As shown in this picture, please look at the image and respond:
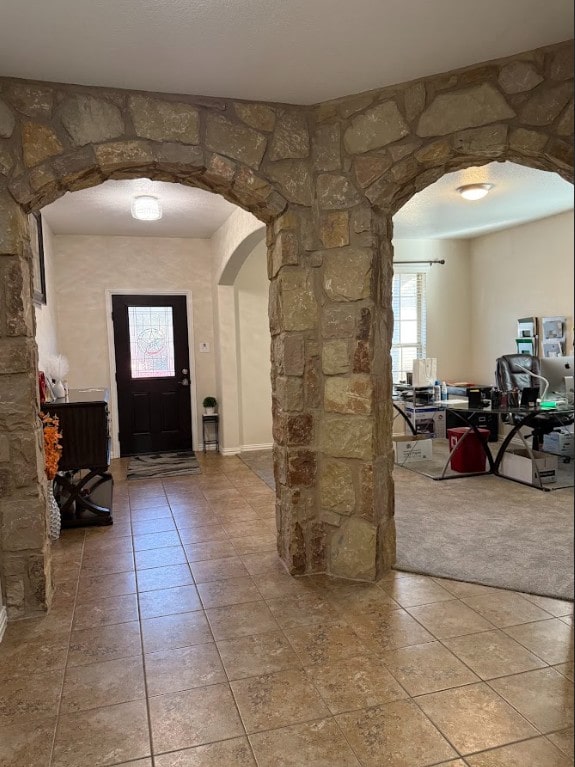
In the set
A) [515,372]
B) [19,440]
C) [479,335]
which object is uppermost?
[479,335]

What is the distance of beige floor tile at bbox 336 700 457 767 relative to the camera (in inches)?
68.3

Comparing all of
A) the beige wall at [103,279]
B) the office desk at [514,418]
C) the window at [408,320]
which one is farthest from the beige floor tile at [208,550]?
the window at [408,320]

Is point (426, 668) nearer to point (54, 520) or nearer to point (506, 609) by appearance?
point (506, 609)

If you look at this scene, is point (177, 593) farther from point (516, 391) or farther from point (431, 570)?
point (516, 391)

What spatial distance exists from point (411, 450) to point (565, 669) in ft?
11.6

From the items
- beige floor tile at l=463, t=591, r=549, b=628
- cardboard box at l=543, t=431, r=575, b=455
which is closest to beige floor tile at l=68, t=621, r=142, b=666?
beige floor tile at l=463, t=591, r=549, b=628

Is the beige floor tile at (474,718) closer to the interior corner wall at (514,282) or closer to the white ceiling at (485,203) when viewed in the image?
the white ceiling at (485,203)

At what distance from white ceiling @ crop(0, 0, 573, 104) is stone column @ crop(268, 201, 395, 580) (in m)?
0.65

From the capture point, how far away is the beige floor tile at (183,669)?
214cm

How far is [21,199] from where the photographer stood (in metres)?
2.55

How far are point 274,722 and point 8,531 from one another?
5.07 ft

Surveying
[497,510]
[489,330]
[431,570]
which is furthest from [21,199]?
[489,330]

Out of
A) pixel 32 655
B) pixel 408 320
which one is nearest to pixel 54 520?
pixel 32 655

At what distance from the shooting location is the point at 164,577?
124 inches
